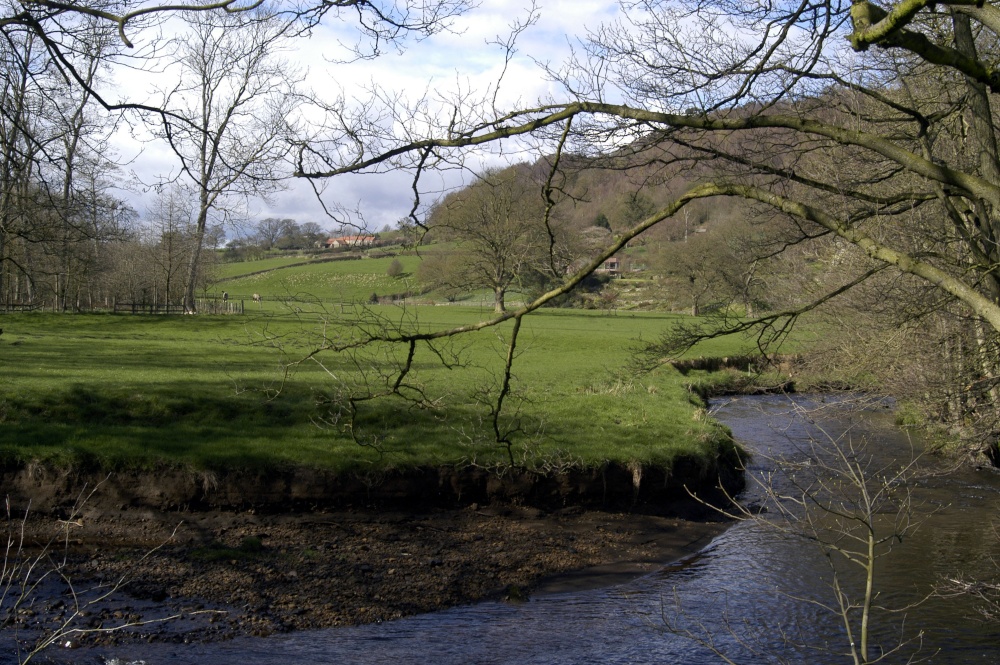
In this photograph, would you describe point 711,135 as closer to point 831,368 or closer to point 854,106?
point 854,106

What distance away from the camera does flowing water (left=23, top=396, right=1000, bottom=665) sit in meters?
8.15

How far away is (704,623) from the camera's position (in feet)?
29.9

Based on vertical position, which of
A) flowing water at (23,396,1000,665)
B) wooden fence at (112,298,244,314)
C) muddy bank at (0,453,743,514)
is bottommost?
flowing water at (23,396,1000,665)

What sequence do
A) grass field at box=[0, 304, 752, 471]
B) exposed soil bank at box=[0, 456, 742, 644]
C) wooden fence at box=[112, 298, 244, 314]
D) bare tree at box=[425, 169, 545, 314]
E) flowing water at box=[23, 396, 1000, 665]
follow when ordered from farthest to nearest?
wooden fence at box=[112, 298, 244, 314]
grass field at box=[0, 304, 752, 471]
exposed soil bank at box=[0, 456, 742, 644]
flowing water at box=[23, 396, 1000, 665]
bare tree at box=[425, 169, 545, 314]

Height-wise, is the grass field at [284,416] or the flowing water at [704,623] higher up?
the grass field at [284,416]

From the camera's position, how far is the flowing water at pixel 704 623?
8.15 m

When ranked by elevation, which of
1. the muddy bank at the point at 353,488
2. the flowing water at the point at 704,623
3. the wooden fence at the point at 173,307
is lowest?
the flowing water at the point at 704,623

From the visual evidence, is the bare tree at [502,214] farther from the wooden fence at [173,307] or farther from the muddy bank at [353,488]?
the wooden fence at [173,307]

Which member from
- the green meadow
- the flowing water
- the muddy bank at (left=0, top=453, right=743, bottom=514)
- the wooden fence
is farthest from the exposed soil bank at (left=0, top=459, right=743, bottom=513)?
the wooden fence

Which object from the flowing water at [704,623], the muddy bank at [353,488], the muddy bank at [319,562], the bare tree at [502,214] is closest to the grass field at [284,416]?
the muddy bank at [353,488]

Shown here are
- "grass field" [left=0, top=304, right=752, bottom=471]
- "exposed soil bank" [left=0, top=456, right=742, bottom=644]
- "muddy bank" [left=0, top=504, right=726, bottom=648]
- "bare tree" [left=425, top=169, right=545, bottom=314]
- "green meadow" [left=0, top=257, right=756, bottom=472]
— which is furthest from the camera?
"grass field" [left=0, top=304, right=752, bottom=471]

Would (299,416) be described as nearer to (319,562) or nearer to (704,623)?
(319,562)

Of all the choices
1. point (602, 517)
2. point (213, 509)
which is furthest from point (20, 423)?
point (602, 517)

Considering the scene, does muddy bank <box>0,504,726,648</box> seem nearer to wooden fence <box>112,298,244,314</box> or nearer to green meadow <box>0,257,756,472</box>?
green meadow <box>0,257,756,472</box>
